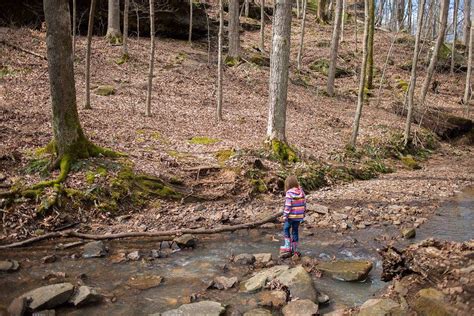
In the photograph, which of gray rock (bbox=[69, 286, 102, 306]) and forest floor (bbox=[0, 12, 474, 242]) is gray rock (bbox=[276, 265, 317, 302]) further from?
forest floor (bbox=[0, 12, 474, 242])

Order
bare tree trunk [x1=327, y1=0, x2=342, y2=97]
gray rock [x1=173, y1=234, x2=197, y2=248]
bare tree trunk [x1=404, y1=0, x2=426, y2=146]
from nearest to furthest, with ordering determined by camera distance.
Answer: gray rock [x1=173, y1=234, x2=197, y2=248]
bare tree trunk [x1=404, y1=0, x2=426, y2=146]
bare tree trunk [x1=327, y1=0, x2=342, y2=97]

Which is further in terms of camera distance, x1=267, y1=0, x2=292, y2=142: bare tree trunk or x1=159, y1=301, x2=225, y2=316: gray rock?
x1=267, y1=0, x2=292, y2=142: bare tree trunk

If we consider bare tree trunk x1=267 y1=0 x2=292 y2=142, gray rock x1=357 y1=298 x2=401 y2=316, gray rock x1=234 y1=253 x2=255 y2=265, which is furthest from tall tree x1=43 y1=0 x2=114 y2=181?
gray rock x1=357 y1=298 x2=401 y2=316

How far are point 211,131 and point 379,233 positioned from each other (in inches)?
336

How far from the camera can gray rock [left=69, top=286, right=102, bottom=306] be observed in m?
5.39

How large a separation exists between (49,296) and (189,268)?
2247mm

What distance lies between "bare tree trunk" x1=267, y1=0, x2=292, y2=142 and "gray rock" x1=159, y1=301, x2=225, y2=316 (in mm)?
8367

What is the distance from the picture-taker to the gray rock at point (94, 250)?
7.08 m

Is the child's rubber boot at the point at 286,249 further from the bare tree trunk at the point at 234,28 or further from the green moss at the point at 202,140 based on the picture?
the bare tree trunk at the point at 234,28

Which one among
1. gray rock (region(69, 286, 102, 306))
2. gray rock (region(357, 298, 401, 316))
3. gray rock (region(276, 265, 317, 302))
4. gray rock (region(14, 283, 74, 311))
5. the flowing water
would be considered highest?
gray rock (region(357, 298, 401, 316))

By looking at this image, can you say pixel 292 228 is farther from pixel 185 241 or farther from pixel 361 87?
pixel 361 87

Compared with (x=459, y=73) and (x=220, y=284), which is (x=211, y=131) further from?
(x=459, y=73)

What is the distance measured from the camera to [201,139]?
46.1 ft

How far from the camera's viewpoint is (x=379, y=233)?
8.42m
